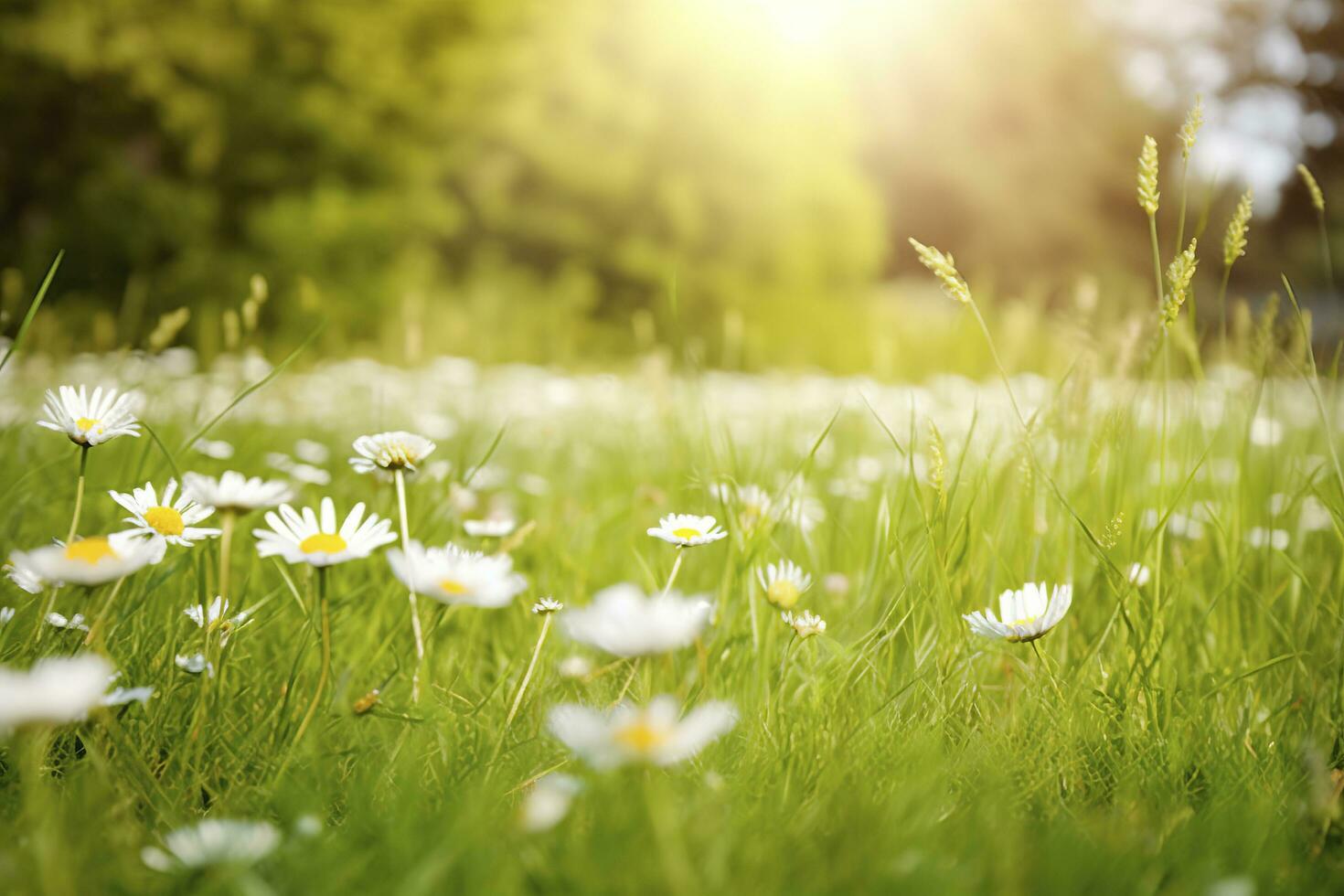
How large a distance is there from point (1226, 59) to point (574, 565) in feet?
68.9

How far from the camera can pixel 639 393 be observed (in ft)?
14.2

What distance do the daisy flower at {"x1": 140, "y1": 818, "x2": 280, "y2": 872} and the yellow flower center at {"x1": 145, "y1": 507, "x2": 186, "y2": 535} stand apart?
354 mm

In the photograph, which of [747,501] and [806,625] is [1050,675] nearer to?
[806,625]

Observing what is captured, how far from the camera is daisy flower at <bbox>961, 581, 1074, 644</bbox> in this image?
3.00ft

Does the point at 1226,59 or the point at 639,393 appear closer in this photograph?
the point at 639,393

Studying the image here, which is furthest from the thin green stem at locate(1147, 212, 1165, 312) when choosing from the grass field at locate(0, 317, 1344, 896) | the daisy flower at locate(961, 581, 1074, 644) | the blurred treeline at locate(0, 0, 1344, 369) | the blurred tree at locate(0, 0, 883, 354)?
the blurred tree at locate(0, 0, 883, 354)

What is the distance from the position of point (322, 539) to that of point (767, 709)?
490mm

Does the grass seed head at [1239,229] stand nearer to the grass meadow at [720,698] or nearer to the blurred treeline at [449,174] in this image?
the grass meadow at [720,698]

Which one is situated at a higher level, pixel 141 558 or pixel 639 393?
pixel 141 558

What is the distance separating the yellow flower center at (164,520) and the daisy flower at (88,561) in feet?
0.57

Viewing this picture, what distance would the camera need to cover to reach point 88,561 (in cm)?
72

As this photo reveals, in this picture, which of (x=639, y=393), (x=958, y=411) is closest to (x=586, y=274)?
(x=639, y=393)

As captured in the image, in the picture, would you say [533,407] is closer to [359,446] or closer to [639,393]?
[639,393]

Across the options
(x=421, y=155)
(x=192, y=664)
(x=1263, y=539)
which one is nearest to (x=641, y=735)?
(x=192, y=664)
